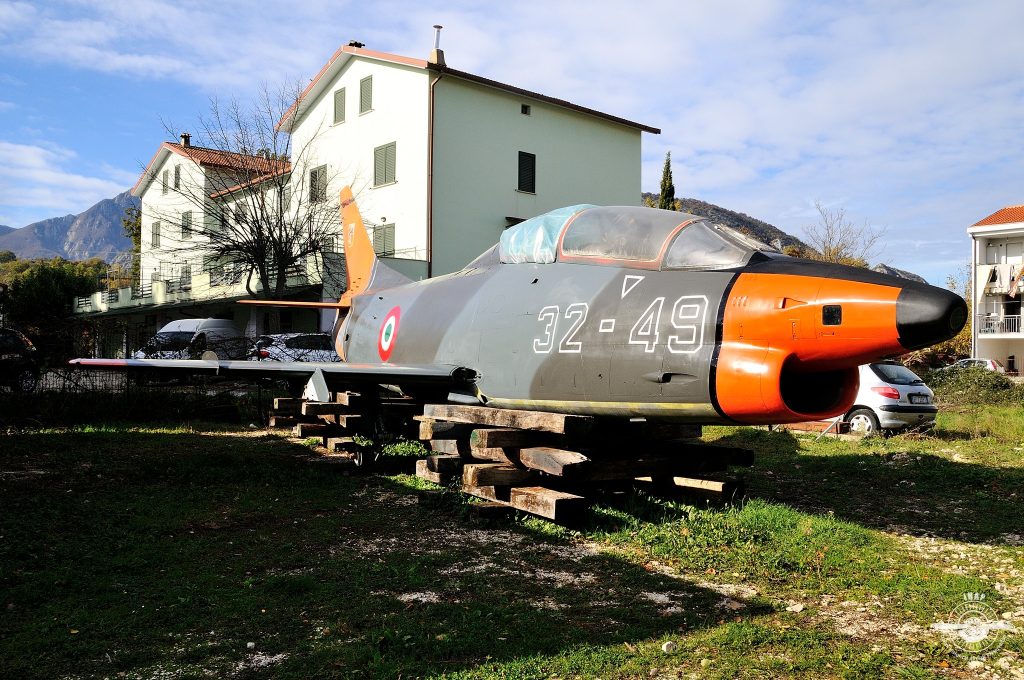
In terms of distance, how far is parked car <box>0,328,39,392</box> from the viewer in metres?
13.7

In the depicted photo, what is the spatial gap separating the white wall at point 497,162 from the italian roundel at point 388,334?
1591 centimetres

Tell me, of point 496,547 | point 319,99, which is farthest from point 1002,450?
point 319,99

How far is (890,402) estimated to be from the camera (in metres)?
13.4

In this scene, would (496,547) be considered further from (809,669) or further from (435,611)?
(809,669)

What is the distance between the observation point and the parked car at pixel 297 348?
20.0m

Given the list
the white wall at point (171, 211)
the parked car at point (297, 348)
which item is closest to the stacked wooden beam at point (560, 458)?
the parked car at point (297, 348)

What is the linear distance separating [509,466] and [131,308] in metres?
40.8

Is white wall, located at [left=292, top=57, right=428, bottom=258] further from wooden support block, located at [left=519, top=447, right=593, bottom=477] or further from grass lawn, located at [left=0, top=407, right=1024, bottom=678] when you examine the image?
wooden support block, located at [left=519, top=447, right=593, bottom=477]

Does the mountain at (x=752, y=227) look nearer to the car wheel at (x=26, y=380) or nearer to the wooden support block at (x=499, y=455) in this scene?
the wooden support block at (x=499, y=455)

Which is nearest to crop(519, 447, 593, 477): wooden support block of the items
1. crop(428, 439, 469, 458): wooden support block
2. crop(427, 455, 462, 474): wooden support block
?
crop(428, 439, 469, 458): wooden support block

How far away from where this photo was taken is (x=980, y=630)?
14.1 feet

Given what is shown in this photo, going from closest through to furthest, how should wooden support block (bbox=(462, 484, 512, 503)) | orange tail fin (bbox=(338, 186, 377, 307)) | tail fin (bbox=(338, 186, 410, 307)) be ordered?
wooden support block (bbox=(462, 484, 512, 503))
tail fin (bbox=(338, 186, 410, 307))
orange tail fin (bbox=(338, 186, 377, 307))

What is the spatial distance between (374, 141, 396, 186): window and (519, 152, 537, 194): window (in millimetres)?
5152

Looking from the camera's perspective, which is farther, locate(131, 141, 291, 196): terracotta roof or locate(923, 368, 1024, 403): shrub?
locate(131, 141, 291, 196): terracotta roof
